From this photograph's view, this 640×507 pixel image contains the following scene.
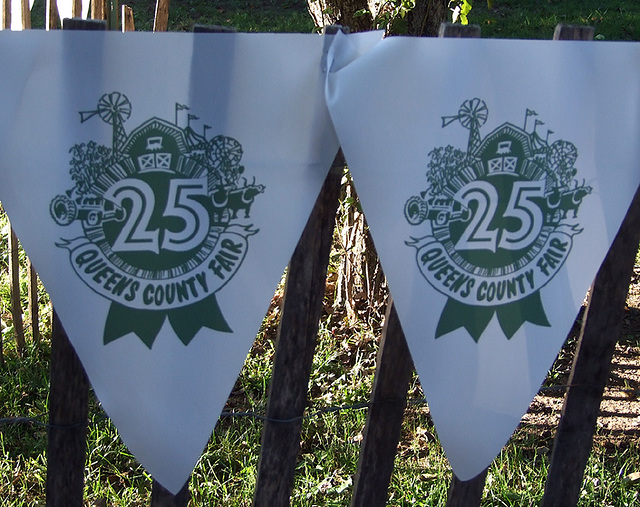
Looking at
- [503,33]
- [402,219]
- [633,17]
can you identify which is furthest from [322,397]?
[633,17]

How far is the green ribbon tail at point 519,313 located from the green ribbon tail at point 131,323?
0.80 meters

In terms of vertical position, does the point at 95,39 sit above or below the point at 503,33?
below

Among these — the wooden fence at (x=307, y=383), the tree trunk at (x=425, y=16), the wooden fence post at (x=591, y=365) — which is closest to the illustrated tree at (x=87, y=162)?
the wooden fence at (x=307, y=383)

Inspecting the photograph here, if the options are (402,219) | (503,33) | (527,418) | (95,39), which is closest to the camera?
(95,39)

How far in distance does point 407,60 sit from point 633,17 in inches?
284

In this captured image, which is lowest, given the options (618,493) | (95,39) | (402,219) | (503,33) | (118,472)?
(118,472)

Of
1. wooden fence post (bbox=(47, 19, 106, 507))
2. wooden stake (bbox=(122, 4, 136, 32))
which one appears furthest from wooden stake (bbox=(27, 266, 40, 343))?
wooden fence post (bbox=(47, 19, 106, 507))

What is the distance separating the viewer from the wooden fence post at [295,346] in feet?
6.02

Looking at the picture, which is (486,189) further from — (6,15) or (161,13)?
(6,15)

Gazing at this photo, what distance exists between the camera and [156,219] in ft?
5.37

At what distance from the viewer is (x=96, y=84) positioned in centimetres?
155

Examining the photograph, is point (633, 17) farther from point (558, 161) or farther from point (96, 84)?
point (96, 84)

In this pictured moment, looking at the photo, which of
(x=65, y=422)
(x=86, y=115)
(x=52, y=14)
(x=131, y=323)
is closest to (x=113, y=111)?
(x=86, y=115)

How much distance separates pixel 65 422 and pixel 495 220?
1.19 metres
